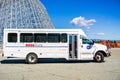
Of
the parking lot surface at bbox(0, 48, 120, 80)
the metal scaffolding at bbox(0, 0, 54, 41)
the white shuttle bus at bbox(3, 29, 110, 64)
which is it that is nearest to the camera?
the parking lot surface at bbox(0, 48, 120, 80)

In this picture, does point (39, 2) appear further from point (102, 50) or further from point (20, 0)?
point (102, 50)

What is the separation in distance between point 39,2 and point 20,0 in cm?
472

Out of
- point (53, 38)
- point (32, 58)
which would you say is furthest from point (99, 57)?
point (32, 58)

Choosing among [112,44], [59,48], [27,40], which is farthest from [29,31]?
[112,44]

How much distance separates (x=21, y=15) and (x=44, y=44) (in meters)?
30.9

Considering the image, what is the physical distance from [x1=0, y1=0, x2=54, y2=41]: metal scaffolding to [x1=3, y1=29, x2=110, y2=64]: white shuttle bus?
95.9ft

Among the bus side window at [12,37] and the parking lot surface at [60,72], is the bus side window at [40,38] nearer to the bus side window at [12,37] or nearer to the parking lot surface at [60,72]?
the bus side window at [12,37]

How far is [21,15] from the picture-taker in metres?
49.6

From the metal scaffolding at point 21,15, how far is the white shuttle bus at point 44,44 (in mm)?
29243

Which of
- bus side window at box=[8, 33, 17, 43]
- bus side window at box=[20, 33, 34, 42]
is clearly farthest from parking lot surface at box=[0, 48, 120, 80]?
bus side window at box=[20, 33, 34, 42]

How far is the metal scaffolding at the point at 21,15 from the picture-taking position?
49.0m

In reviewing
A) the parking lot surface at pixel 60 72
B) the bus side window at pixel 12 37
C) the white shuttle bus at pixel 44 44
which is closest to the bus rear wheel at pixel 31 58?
the white shuttle bus at pixel 44 44

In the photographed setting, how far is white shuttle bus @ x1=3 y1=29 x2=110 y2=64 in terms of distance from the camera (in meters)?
19.6

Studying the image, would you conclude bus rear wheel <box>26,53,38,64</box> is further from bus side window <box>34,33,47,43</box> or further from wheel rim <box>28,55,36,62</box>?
bus side window <box>34,33,47,43</box>
